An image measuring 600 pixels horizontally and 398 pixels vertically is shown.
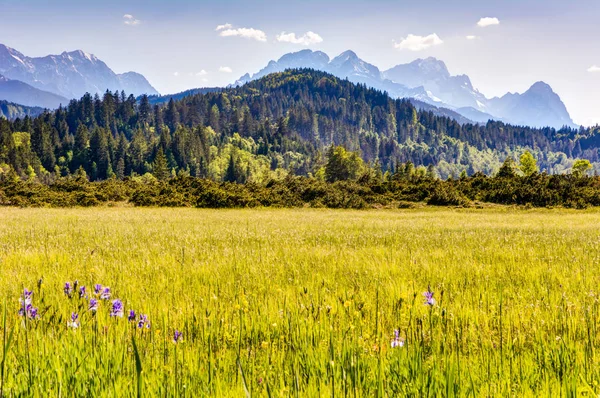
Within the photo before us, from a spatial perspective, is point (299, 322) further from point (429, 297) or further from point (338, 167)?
point (338, 167)

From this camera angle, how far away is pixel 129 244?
1012cm

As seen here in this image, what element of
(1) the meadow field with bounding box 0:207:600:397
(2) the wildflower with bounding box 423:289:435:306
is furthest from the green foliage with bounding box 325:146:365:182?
(2) the wildflower with bounding box 423:289:435:306

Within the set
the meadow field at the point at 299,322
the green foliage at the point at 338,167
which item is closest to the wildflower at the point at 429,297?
the meadow field at the point at 299,322

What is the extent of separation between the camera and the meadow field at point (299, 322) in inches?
94.3

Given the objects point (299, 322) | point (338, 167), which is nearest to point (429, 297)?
point (299, 322)

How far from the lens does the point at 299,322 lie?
11.9 ft

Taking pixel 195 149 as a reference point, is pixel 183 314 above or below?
below

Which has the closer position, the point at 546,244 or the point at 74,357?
the point at 74,357

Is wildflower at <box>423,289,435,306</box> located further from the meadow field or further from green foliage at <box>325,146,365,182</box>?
green foliage at <box>325,146,365,182</box>

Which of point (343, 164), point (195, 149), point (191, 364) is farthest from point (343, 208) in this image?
point (195, 149)

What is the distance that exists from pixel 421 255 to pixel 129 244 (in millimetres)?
7897

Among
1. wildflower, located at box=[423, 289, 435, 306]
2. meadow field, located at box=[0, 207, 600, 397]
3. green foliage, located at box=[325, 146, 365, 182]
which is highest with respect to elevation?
green foliage, located at box=[325, 146, 365, 182]

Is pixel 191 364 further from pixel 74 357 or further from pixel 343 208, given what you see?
pixel 343 208

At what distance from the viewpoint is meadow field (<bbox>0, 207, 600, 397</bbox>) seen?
2.39 metres
